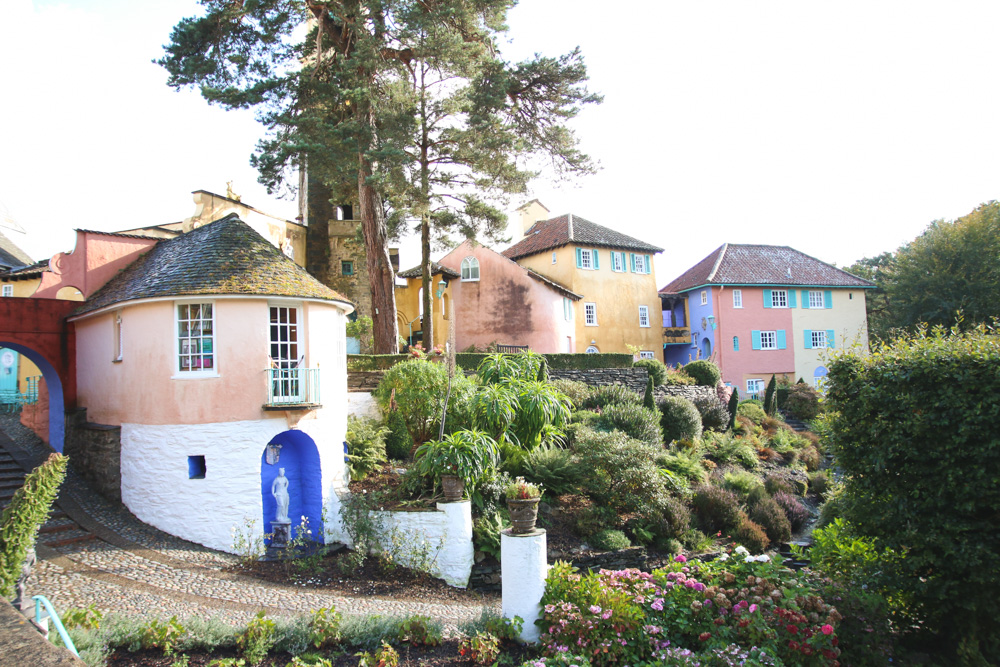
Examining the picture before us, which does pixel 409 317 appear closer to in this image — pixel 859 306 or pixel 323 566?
pixel 323 566

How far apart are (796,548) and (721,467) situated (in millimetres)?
9205

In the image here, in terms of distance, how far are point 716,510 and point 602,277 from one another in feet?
66.4

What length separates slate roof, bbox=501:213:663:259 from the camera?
33281mm

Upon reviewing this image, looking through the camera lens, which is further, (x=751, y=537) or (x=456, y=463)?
(x=751, y=537)

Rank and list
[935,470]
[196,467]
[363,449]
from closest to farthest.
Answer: [935,470] → [196,467] → [363,449]

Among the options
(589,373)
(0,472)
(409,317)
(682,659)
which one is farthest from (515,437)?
(409,317)

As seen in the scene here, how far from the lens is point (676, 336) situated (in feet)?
123

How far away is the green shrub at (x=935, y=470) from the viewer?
22.8 feet

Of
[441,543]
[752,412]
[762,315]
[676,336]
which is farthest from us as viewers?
[676,336]

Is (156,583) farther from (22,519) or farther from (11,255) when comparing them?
(11,255)

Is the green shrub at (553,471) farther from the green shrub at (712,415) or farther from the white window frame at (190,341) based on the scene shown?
the green shrub at (712,415)

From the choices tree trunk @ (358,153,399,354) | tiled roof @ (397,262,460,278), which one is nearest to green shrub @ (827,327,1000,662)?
tree trunk @ (358,153,399,354)

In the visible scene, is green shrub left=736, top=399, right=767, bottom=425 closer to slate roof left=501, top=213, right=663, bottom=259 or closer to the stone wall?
slate roof left=501, top=213, right=663, bottom=259

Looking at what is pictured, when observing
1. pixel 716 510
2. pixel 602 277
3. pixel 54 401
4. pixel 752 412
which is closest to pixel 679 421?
pixel 716 510
